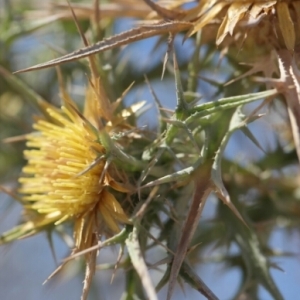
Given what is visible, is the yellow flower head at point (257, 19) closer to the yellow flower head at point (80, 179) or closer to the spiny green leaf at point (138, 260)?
the yellow flower head at point (80, 179)

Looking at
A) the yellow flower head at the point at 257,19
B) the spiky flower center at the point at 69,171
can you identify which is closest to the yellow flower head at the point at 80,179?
the spiky flower center at the point at 69,171

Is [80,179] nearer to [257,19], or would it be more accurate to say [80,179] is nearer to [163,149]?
[163,149]

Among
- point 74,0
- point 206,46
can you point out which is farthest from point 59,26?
point 206,46

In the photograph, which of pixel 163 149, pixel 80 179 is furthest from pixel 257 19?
pixel 80 179

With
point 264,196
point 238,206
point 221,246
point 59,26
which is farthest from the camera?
point 59,26

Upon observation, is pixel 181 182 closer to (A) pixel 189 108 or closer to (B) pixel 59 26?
(A) pixel 189 108

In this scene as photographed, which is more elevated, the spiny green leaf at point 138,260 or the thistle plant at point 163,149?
the thistle plant at point 163,149

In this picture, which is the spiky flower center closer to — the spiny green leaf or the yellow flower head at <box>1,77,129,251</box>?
the yellow flower head at <box>1,77,129,251</box>

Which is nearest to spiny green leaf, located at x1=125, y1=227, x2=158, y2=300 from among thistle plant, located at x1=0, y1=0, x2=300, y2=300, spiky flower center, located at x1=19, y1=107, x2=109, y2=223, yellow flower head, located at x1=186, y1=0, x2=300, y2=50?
thistle plant, located at x1=0, y1=0, x2=300, y2=300
